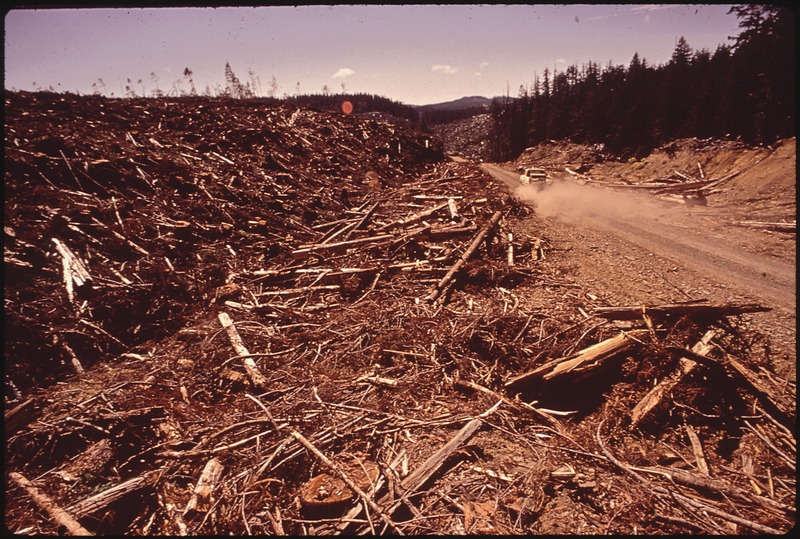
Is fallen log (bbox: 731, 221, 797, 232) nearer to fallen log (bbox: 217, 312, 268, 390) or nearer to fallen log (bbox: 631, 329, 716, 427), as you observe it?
fallen log (bbox: 631, 329, 716, 427)

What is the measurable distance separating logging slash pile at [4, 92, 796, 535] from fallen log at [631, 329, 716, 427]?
0.02m

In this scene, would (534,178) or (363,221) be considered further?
(534,178)

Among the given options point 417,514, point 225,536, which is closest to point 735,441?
point 417,514

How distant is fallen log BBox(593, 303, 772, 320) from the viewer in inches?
186

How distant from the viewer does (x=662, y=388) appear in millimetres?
4156

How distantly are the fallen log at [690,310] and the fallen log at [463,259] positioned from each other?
287cm

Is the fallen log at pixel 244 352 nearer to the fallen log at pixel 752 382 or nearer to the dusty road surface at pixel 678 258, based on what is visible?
the fallen log at pixel 752 382

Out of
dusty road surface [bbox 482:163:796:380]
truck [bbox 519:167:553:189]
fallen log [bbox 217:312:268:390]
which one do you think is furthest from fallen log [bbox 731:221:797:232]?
fallen log [bbox 217:312:268:390]

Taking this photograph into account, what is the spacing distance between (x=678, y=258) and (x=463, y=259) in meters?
6.04

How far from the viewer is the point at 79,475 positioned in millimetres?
3412

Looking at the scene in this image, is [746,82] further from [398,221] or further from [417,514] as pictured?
[417,514]

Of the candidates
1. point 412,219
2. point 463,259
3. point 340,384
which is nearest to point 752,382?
point 463,259

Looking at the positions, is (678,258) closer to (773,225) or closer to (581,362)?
(773,225)

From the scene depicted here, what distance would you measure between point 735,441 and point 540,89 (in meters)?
90.5
